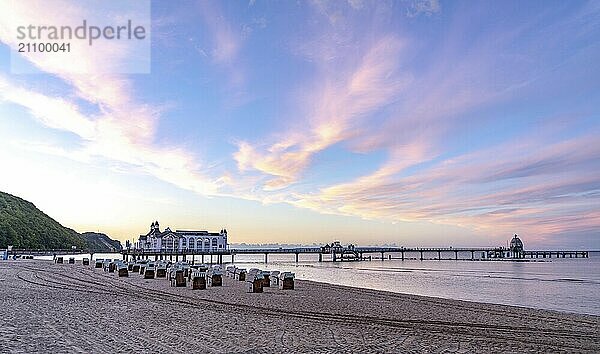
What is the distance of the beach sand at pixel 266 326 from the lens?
31.7ft

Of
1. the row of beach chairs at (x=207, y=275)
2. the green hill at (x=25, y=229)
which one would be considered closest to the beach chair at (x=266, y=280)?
the row of beach chairs at (x=207, y=275)

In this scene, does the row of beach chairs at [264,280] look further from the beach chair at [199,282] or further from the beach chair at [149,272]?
the beach chair at [149,272]

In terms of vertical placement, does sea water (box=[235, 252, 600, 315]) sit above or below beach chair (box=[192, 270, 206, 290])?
below

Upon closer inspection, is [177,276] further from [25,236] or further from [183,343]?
[25,236]

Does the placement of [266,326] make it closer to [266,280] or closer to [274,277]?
[266,280]

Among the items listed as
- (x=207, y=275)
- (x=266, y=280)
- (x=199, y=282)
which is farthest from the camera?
(x=207, y=275)

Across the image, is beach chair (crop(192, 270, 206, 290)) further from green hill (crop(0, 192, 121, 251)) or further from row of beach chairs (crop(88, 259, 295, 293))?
green hill (crop(0, 192, 121, 251))

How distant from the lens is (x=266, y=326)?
1216 centimetres

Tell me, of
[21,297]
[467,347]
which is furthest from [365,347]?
[21,297]

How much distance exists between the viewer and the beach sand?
965cm

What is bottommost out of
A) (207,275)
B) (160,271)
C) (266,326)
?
(160,271)

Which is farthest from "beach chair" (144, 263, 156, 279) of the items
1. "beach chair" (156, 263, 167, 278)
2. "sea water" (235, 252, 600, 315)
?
"sea water" (235, 252, 600, 315)

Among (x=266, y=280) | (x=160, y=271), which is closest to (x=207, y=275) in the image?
(x=266, y=280)

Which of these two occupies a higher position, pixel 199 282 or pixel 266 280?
pixel 199 282
